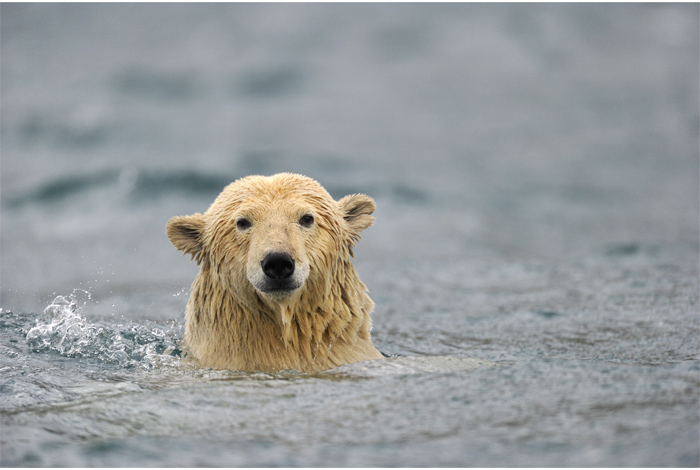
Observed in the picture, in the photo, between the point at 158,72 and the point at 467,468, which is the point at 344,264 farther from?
the point at 158,72

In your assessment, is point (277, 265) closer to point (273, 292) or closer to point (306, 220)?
point (273, 292)

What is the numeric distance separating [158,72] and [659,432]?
2266cm

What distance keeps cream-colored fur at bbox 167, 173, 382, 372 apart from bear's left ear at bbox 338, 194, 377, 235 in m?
0.19

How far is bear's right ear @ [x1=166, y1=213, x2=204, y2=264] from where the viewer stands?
637cm

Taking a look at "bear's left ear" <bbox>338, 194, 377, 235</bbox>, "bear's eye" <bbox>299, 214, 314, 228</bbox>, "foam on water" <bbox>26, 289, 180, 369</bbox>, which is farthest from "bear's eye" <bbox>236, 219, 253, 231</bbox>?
A: "foam on water" <bbox>26, 289, 180, 369</bbox>

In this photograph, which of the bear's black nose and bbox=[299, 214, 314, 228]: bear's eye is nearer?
the bear's black nose

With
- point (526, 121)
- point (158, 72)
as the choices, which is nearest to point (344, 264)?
point (526, 121)

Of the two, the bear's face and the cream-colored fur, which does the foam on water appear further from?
the bear's face

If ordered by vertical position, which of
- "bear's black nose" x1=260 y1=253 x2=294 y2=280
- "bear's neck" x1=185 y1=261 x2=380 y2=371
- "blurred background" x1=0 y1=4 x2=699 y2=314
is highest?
"blurred background" x1=0 y1=4 x2=699 y2=314

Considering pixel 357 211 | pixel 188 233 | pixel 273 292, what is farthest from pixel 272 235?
pixel 357 211

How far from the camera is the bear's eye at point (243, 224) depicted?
597cm

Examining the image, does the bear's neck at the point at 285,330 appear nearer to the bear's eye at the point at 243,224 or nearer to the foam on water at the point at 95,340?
the bear's eye at the point at 243,224

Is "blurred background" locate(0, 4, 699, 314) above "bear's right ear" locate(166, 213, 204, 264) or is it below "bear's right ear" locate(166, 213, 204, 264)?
above

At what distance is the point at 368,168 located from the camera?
2006 cm
